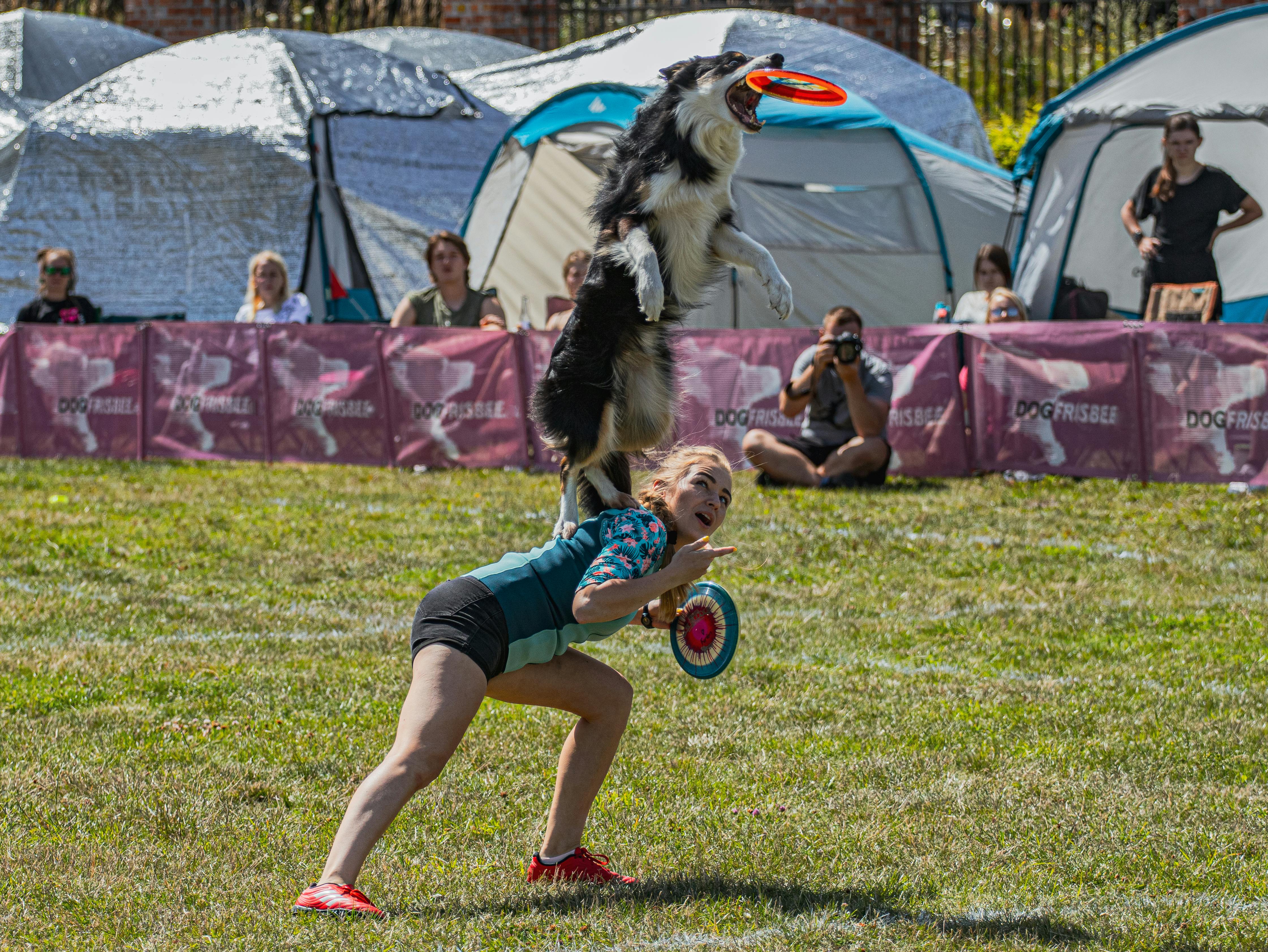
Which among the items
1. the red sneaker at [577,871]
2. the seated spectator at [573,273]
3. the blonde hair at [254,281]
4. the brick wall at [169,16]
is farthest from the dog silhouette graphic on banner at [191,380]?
the brick wall at [169,16]

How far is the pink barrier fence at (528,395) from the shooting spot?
30.5ft

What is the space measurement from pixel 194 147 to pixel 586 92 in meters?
4.99

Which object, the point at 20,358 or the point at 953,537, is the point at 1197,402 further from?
the point at 20,358

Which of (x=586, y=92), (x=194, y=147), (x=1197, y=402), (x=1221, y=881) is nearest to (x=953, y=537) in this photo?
(x=1197, y=402)

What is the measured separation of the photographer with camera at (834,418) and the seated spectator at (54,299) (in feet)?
20.8

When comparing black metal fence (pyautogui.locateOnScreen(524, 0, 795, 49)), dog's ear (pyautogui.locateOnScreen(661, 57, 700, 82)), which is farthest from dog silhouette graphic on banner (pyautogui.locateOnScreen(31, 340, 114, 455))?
black metal fence (pyautogui.locateOnScreen(524, 0, 795, 49))

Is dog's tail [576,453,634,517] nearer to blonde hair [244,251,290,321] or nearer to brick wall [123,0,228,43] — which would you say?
blonde hair [244,251,290,321]

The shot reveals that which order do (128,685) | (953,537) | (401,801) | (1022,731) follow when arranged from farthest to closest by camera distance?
(953,537), (128,685), (1022,731), (401,801)

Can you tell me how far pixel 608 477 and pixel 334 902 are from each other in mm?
1158

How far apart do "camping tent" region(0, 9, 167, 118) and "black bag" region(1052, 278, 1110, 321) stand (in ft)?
41.8

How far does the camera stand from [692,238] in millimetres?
3139

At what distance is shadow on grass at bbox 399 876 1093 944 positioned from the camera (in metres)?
3.19

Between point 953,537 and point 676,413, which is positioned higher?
point 676,413

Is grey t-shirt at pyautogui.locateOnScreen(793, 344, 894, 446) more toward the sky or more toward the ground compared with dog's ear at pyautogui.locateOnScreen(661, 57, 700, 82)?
more toward the ground
